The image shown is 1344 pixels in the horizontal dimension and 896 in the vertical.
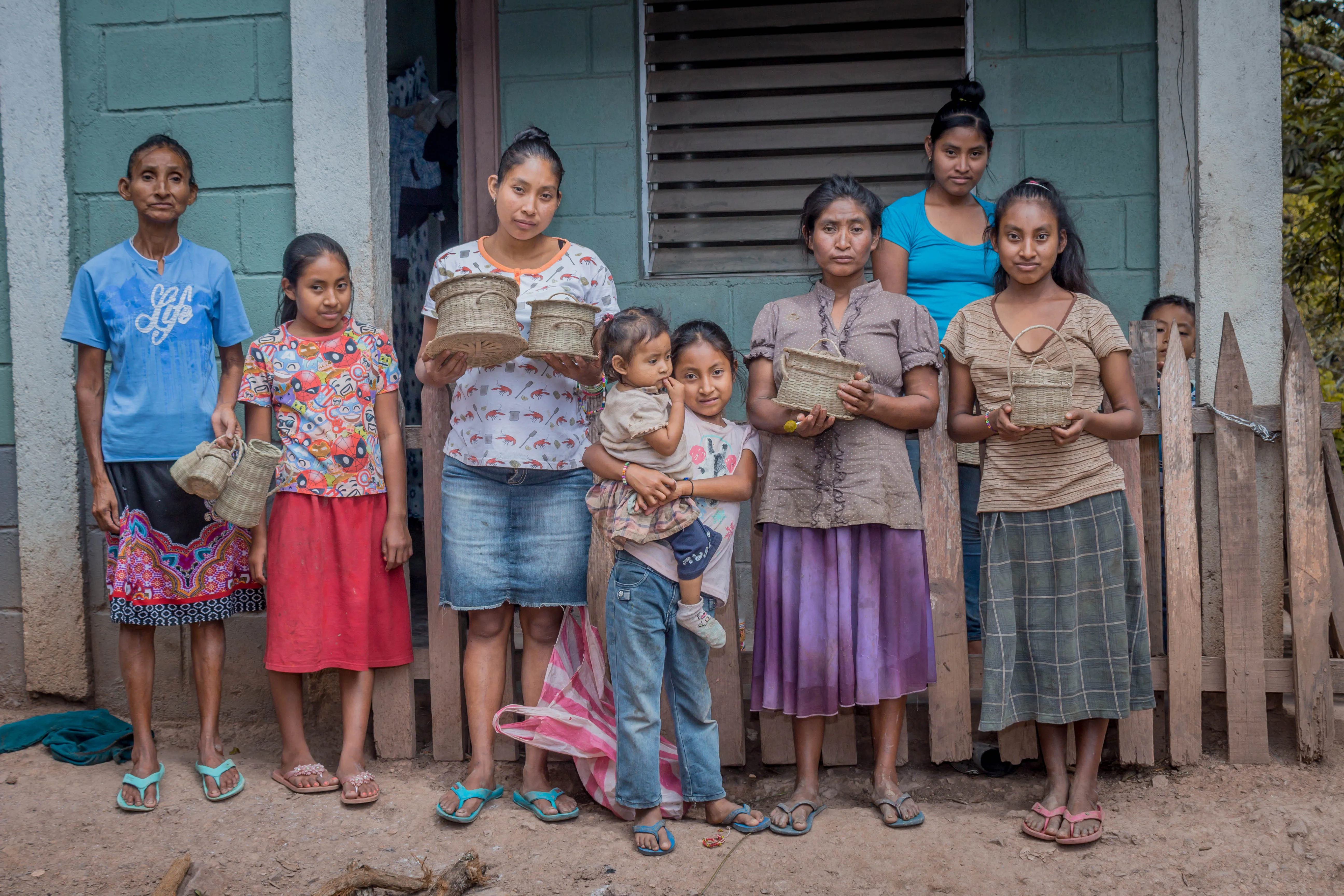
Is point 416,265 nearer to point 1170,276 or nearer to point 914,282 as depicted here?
point 914,282

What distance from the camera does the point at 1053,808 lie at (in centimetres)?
305

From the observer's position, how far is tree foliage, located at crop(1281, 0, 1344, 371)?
633cm

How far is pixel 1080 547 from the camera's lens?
309cm

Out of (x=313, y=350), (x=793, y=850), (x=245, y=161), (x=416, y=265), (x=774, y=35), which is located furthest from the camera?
(x=416, y=265)

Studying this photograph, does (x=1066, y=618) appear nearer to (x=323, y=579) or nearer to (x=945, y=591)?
(x=945, y=591)

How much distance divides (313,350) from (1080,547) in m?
2.58

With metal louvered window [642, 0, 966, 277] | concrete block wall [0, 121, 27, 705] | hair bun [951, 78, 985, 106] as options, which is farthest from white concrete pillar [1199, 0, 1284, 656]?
concrete block wall [0, 121, 27, 705]

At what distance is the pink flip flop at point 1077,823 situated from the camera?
116 inches

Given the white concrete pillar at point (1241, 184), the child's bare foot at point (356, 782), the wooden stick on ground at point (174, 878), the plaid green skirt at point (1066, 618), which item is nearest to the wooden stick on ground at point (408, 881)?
the wooden stick on ground at point (174, 878)

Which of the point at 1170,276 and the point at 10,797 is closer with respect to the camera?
the point at 10,797

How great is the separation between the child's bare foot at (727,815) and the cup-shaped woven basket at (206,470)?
1.84m

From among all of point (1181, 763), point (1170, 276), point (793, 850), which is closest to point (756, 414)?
point (793, 850)

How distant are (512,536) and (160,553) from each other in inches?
48.1

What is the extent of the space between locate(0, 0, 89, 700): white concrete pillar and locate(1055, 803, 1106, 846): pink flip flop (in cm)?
390
